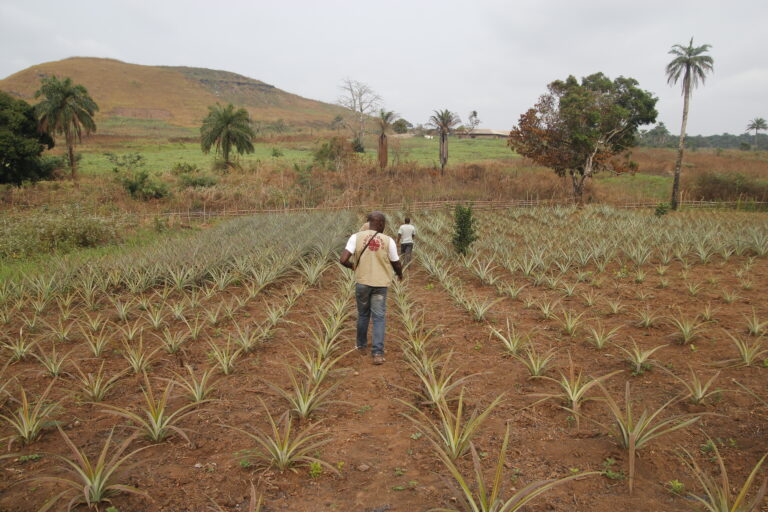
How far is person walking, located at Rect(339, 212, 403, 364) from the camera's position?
4.44 meters

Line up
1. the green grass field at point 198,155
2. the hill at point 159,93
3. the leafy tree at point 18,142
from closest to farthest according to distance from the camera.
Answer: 1. the leafy tree at point 18,142
2. the green grass field at point 198,155
3. the hill at point 159,93

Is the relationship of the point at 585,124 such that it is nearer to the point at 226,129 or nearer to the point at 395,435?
the point at 395,435

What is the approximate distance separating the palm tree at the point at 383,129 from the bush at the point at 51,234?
21.5 metres

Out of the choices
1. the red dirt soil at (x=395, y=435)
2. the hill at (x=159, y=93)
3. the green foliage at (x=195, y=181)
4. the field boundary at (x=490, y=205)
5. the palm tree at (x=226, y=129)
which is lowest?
the red dirt soil at (x=395, y=435)

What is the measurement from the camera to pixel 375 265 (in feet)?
14.6

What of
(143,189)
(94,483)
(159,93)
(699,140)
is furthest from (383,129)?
(159,93)

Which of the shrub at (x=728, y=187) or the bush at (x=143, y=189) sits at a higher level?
the shrub at (x=728, y=187)

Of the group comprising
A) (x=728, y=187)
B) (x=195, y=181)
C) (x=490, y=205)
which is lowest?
(x=490, y=205)

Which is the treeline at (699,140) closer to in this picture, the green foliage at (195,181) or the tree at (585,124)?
the tree at (585,124)

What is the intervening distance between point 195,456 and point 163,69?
561 ft

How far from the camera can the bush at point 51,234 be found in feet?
34.8

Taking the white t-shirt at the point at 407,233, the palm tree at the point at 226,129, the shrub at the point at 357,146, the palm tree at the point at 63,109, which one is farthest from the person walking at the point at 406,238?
the shrub at the point at 357,146

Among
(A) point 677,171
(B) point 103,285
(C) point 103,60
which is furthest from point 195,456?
(C) point 103,60

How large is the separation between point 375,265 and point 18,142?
26.9m
